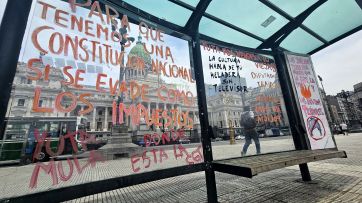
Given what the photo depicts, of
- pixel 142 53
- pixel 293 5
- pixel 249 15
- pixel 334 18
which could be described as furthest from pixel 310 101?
pixel 142 53

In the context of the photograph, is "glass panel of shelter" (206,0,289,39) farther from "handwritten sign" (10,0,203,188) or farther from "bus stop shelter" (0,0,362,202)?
"handwritten sign" (10,0,203,188)

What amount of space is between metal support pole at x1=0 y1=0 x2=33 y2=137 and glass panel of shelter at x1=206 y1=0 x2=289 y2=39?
2.78 meters

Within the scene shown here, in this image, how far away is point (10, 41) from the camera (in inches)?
72.4

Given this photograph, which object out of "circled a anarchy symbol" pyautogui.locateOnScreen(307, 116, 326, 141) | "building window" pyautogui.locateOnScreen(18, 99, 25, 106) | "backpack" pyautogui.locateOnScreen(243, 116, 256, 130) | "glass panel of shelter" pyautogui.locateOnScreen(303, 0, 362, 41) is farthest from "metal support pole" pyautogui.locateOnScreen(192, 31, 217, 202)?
"circled a anarchy symbol" pyautogui.locateOnScreen(307, 116, 326, 141)

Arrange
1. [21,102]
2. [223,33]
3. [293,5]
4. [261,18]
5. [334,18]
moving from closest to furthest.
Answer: [21,102] < [293,5] < [261,18] < [334,18] < [223,33]

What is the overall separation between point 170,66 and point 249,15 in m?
1.94

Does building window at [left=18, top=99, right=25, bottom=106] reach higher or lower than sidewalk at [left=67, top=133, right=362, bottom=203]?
higher

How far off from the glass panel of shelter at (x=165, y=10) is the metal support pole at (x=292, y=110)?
2749mm

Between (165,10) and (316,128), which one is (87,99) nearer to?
(165,10)

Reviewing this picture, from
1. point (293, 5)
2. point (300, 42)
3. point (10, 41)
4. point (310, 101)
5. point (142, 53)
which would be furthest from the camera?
point (300, 42)

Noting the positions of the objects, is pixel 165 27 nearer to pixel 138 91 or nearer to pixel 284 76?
pixel 138 91

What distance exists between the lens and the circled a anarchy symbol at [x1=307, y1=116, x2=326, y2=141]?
4.18 metres

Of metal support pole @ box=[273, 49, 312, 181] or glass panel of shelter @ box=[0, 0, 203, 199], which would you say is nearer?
glass panel of shelter @ box=[0, 0, 203, 199]

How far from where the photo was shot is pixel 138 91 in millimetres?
2771
